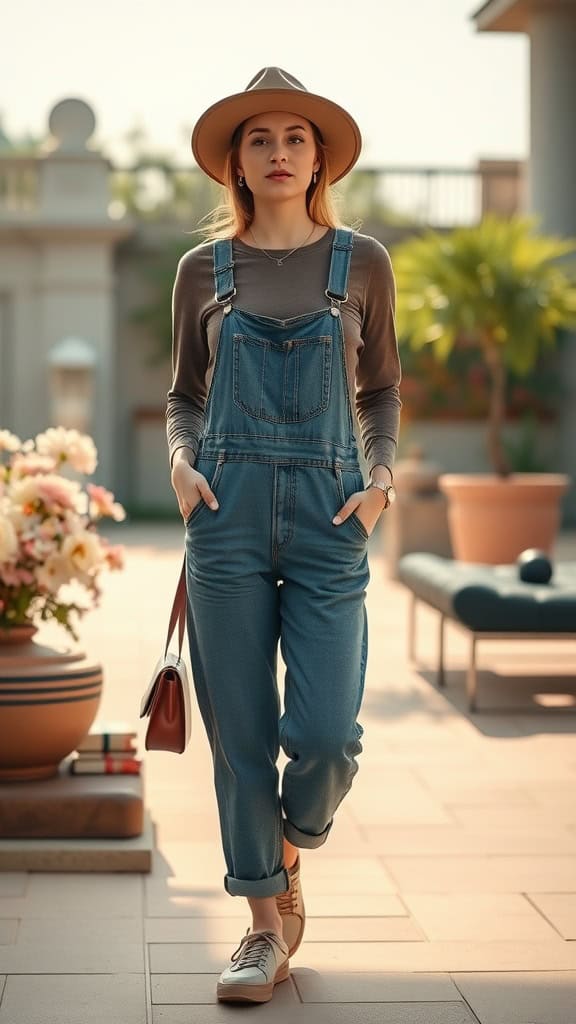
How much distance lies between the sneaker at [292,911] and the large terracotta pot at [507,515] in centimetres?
698

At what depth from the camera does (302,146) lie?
299cm

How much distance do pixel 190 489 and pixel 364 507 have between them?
327 millimetres

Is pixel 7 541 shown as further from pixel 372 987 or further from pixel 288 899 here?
pixel 372 987

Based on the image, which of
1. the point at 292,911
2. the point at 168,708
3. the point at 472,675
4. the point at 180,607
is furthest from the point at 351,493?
the point at 472,675

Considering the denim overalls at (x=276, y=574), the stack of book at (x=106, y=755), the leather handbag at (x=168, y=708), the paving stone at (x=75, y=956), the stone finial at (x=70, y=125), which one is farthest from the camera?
the stone finial at (x=70, y=125)

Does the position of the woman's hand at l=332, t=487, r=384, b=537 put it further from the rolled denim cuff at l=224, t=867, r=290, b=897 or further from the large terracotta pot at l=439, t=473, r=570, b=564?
the large terracotta pot at l=439, t=473, r=570, b=564

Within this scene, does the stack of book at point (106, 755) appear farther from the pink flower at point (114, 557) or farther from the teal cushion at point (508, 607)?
the teal cushion at point (508, 607)

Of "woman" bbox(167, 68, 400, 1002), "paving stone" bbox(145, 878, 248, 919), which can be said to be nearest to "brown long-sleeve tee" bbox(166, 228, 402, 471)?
"woman" bbox(167, 68, 400, 1002)

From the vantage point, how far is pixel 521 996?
3033 mm

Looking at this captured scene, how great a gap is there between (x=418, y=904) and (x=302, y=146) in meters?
1.82

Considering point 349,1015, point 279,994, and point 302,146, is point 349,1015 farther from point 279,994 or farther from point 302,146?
point 302,146

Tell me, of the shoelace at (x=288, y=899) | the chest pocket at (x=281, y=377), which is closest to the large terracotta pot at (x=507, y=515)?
the shoelace at (x=288, y=899)

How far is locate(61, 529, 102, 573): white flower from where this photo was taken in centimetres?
405

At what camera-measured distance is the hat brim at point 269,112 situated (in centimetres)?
296
